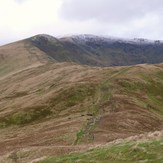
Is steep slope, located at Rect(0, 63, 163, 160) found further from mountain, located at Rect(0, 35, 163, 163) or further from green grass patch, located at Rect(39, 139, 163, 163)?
→ green grass patch, located at Rect(39, 139, 163, 163)

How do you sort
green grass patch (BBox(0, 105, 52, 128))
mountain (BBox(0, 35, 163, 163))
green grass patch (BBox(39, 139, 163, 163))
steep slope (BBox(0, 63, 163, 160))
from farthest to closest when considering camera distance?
green grass patch (BBox(0, 105, 52, 128)) → steep slope (BBox(0, 63, 163, 160)) → mountain (BBox(0, 35, 163, 163)) → green grass patch (BBox(39, 139, 163, 163))

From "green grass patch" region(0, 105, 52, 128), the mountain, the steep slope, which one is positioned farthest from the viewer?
"green grass patch" region(0, 105, 52, 128)

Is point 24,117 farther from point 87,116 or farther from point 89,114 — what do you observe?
point 87,116

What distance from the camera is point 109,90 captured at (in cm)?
11694

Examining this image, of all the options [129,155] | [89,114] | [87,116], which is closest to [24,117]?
[89,114]

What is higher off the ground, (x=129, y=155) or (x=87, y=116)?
(x=129, y=155)

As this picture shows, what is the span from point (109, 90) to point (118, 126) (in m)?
43.9

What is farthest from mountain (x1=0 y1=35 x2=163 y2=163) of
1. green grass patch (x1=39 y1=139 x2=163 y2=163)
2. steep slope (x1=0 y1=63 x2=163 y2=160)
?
green grass patch (x1=39 y1=139 x2=163 y2=163)

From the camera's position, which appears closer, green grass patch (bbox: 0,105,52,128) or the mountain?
the mountain

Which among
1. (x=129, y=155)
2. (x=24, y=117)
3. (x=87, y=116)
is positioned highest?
(x=129, y=155)

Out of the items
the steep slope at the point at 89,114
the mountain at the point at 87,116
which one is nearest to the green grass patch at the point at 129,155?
the mountain at the point at 87,116

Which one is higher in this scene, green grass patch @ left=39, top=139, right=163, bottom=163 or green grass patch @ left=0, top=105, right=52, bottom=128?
green grass patch @ left=39, top=139, right=163, bottom=163

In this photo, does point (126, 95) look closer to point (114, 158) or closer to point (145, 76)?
point (145, 76)

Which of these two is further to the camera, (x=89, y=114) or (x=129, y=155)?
(x=89, y=114)
